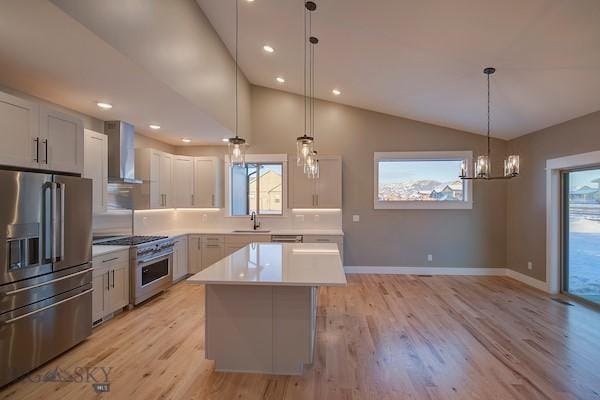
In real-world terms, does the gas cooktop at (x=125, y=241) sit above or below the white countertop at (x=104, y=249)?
above

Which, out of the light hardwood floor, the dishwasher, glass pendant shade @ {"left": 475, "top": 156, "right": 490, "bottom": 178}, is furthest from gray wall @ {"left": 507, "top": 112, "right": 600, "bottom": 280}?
the dishwasher

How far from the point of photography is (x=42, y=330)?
248 cm

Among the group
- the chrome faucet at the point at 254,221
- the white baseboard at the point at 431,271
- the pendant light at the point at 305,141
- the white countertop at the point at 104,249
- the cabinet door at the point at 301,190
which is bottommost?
the white baseboard at the point at 431,271

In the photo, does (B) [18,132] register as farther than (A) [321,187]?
No

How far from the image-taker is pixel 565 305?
3.99 metres

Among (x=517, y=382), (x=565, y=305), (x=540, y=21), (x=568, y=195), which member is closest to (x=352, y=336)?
(x=517, y=382)

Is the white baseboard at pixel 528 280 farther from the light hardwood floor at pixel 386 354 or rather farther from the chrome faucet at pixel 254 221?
the chrome faucet at pixel 254 221

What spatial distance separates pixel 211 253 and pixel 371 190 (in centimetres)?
331

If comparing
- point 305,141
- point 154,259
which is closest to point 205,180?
point 154,259

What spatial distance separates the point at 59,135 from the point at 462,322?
475cm

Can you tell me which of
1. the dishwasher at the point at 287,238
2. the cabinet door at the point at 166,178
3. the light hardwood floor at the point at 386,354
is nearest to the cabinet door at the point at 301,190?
the dishwasher at the point at 287,238

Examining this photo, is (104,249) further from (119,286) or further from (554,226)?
(554,226)

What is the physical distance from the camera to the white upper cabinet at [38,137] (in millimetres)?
2289

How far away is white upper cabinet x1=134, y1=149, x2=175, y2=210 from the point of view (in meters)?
4.77
